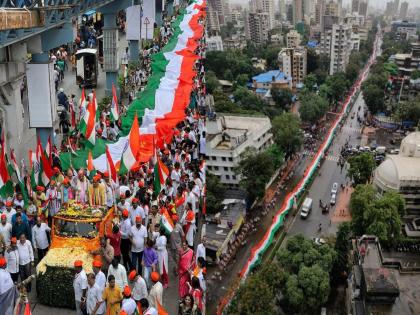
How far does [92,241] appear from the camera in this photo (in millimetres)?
13164

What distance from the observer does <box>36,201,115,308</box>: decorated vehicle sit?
12.5 metres

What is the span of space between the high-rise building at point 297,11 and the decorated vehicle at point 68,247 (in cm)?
17841

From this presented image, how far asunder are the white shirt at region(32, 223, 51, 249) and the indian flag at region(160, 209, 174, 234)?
2.77 m

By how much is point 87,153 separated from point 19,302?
9.00 metres

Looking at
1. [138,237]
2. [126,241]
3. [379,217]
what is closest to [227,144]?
[379,217]

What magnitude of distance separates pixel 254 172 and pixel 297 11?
143 m

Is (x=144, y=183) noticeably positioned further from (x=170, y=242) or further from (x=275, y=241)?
(x=275, y=241)

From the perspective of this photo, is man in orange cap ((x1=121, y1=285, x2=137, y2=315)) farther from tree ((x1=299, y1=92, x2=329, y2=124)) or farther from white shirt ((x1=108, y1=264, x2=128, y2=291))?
tree ((x1=299, y1=92, x2=329, y2=124))

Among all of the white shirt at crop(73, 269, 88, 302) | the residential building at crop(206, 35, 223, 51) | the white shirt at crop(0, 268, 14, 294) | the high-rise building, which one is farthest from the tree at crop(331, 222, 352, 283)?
the high-rise building

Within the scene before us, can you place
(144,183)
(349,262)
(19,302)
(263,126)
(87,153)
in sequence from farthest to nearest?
(263,126), (349,262), (87,153), (144,183), (19,302)

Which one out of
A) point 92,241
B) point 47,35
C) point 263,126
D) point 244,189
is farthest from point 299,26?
point 92,241

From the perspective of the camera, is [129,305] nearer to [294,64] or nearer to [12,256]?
[12,256]

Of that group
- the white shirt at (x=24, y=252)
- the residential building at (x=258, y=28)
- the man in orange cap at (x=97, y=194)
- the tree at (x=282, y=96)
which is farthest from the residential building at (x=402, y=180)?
the residential building at (x=258, y=28)

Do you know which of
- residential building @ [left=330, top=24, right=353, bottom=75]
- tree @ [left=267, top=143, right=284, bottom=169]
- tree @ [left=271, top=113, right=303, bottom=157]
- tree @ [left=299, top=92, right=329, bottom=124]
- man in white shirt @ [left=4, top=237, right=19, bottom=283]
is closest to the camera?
man in white shirt @ [left=4, top=237, right=19, bottom=283]
